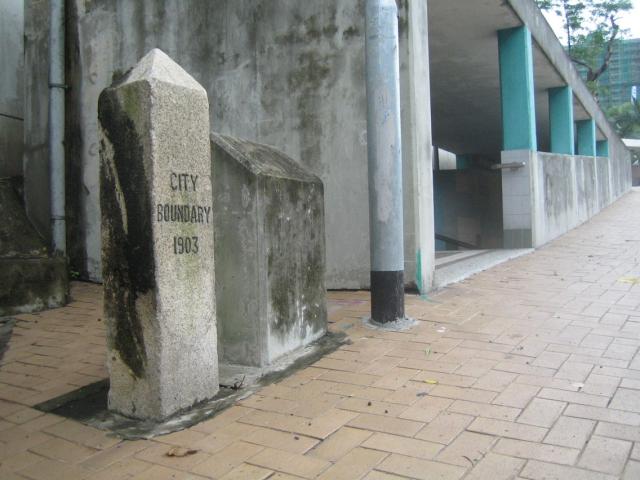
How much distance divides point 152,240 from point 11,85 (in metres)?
6.54

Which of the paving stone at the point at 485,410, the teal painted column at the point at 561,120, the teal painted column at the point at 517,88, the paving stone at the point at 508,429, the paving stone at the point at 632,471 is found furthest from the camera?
the teal painted column at the point at 561,120

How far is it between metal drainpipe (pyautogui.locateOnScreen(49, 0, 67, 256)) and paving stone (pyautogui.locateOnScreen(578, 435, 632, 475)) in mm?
6691

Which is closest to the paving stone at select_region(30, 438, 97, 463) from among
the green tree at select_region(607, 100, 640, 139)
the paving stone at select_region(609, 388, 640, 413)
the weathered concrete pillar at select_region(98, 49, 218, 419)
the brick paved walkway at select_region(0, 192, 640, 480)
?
the brick paved walkway at select_region(0, 192, 640, 480)

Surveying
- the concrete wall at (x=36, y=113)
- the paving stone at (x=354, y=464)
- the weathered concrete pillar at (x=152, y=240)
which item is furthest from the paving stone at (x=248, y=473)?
the concrete wall at (x=36, y=113)

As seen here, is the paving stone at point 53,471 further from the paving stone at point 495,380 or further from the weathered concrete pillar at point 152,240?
the paving stone at point 495,380

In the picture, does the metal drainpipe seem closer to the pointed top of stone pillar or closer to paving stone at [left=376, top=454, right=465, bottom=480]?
the pointed top of stone pillar

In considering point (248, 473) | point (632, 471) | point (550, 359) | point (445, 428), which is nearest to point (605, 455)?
point (632, 471)

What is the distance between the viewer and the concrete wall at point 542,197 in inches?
357

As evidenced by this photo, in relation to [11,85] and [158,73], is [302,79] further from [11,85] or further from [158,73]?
[11,85]

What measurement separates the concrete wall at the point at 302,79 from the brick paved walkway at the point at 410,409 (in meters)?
1.19

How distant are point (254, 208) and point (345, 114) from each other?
8.97 ft

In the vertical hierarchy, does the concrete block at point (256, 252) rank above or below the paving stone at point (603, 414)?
above

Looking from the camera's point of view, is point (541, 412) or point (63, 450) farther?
point (541, 412)

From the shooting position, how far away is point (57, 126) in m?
7.52
